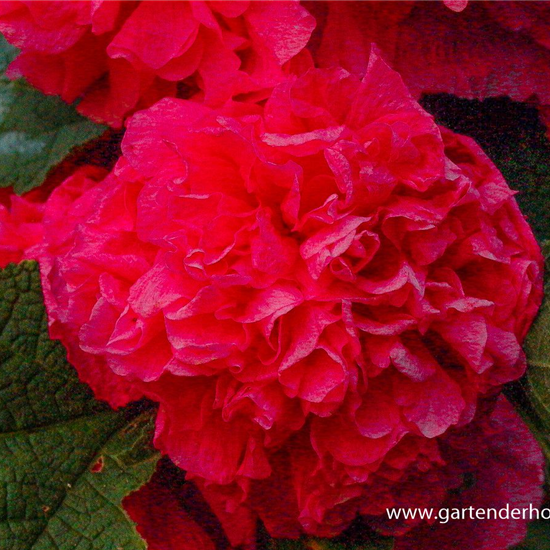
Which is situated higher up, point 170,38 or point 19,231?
point 170,38

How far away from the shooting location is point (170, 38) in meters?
0.51

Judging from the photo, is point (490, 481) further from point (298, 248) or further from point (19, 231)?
point (19, 231)

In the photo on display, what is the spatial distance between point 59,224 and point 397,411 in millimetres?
266

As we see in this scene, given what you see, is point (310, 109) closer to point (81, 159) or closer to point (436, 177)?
point (436, 177)

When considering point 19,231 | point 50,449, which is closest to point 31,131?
point 19,231

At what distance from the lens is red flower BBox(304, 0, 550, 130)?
1.71 ft

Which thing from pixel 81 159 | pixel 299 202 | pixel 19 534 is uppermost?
pixel 299 202

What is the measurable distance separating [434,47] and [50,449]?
38cm

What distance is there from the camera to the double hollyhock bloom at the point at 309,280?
1.53ft

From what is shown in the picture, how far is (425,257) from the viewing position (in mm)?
476

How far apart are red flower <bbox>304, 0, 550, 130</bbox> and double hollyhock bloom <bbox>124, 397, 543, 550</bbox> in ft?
0.72

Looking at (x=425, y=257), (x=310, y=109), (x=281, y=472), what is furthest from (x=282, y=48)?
(x=281, y=472)

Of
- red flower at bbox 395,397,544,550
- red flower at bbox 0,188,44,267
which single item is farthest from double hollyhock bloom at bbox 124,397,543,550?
red flower at bbox 0,188,44,267

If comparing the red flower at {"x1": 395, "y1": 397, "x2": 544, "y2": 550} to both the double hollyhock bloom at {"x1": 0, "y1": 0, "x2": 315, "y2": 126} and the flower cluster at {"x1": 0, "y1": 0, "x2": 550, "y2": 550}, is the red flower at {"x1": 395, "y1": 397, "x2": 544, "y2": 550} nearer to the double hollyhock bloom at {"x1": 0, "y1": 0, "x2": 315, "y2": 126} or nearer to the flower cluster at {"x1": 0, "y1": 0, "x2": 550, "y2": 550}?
the flower cluster at {"x1": 0, "y1": 0, "x2": 550, "y2": 550}
